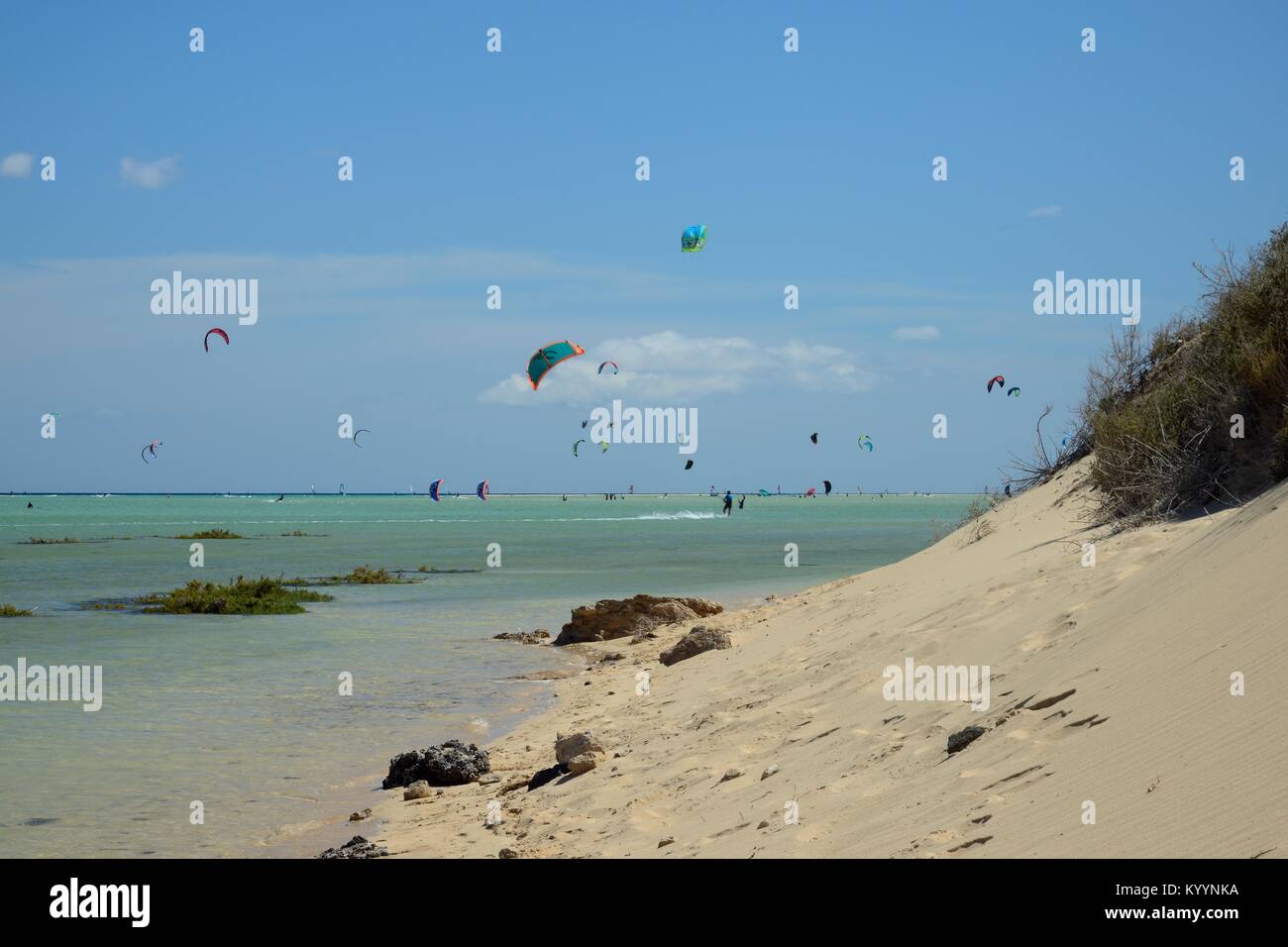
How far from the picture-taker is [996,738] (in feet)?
19.7

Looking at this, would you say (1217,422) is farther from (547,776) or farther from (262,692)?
(262,692)

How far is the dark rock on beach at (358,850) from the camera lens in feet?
23.9

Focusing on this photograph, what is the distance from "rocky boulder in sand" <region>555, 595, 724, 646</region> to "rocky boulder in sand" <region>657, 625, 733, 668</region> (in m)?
4.52

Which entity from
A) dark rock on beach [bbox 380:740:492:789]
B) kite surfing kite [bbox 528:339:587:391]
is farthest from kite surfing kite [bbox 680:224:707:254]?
dark rock on beach [bbox 380:740:492:789]

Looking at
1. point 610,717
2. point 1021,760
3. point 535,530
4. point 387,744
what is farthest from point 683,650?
point 535,530

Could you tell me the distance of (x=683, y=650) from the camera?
14.4 meters

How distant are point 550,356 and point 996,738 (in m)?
22.1

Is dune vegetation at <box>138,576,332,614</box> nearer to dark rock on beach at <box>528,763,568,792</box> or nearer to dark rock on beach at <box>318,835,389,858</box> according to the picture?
dark rock on beach at <box>528,763,568,792</box>

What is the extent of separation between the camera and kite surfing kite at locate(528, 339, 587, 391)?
26739 millimetres

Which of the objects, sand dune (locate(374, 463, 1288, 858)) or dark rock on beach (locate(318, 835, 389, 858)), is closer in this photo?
sand dune (locate(374, 463, 1288, 858))

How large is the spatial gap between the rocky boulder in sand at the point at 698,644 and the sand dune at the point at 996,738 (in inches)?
90.5

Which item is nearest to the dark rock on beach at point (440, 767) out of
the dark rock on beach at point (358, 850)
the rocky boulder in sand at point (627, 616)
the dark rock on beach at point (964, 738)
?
the dark rock on beach at point (358, 850)
